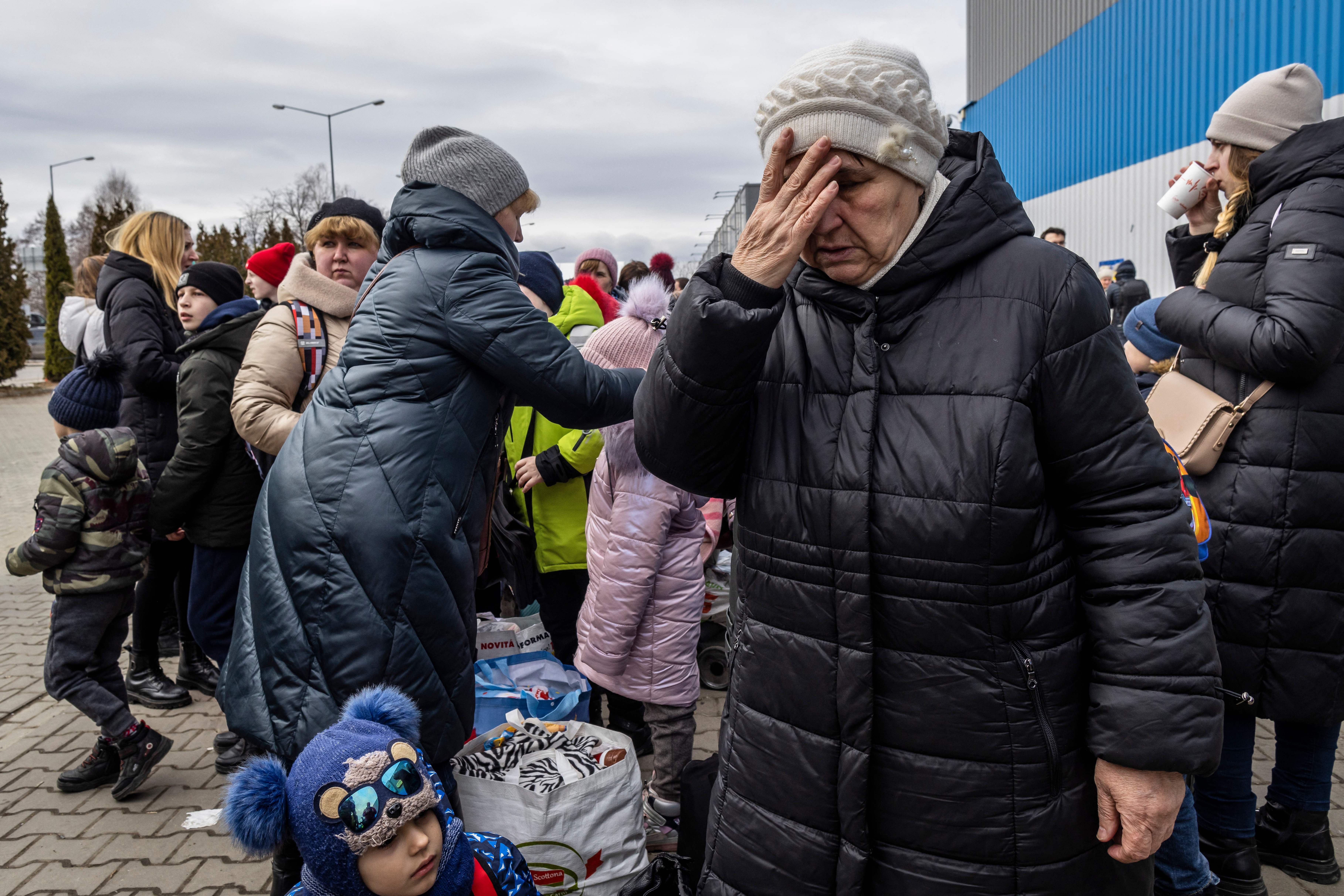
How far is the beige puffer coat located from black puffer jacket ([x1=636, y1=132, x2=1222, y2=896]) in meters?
2.03

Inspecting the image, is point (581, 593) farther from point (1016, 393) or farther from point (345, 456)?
point (1016, 393)

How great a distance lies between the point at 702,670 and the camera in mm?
4680

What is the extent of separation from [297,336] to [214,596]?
1.38 m

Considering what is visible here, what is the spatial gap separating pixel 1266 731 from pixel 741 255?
12.8ft

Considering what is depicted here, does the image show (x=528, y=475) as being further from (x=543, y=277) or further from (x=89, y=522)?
(x=89, y=522)

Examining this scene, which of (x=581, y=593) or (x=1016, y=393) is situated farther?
(x=581, y=593)

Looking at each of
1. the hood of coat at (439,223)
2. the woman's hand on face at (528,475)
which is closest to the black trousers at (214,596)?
the woman's hand on face at (528,475)

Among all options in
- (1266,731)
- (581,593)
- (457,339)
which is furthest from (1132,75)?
(457,339)

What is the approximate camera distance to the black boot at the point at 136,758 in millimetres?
3623


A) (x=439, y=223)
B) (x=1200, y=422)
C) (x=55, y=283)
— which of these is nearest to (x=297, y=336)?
(x=439, y=223)

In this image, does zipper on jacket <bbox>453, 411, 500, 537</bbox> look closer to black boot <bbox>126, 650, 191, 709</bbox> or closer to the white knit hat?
the white knit hat

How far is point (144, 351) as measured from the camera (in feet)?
15.5

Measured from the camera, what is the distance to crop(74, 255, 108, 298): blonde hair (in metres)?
6.30

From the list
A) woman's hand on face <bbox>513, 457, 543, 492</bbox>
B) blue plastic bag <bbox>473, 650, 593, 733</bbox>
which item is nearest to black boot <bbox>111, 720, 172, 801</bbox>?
blue plastic bag <bbox>473, 650, 593, 733</bbox>
